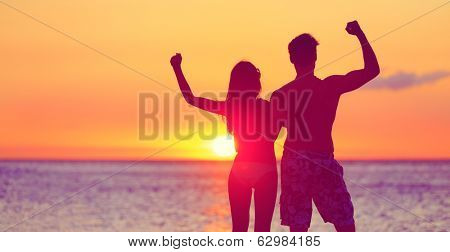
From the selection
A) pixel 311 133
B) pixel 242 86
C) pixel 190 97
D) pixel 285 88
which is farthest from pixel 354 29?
pixel 190 97

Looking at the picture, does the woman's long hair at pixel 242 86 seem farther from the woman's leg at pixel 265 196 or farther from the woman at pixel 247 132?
the woman's leg at pixel 265 196

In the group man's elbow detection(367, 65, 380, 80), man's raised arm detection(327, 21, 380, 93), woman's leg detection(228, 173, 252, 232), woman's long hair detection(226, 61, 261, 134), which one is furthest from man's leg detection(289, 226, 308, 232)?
man's elbow detection(367, 65, 380, 80)

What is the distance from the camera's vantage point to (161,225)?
31.4m

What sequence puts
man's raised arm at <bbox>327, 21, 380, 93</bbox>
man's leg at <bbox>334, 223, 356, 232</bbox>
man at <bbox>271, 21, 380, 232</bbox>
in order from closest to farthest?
man's raised arm at <bbox>327, 21, 380, 93</bbox> < man at <bbox>271, 21, 380, 232</bbox> < man's leg at <bbox>334, 223, 356, 232</bbox>

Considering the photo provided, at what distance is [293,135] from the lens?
740cm

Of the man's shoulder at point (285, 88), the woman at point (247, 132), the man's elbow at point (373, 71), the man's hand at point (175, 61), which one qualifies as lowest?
the woman at point (247, 132)

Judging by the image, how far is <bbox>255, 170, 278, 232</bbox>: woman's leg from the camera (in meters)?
7.79

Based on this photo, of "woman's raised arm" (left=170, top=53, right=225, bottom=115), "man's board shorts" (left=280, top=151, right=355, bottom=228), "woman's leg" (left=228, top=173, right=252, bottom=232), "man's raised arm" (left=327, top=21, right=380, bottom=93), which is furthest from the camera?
"woman's leg" (left=228, top=173, right=252, bottom=232)

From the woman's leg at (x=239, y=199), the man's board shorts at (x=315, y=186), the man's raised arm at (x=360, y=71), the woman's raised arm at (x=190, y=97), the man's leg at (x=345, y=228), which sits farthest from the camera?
the woman's leg at (x=239, y=199)

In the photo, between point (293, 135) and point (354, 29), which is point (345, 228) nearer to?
point (293, 135)

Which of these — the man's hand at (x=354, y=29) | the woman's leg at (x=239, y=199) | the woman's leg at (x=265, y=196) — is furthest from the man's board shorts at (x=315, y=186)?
the man's hand at (x=354, y=29)

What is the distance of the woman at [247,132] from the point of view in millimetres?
7746

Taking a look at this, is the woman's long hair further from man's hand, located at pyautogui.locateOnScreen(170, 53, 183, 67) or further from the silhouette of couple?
man's hand, located at pyautogui.locateOnScreen(170, 53, 183, 67)

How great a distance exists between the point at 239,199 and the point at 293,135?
96 cm
